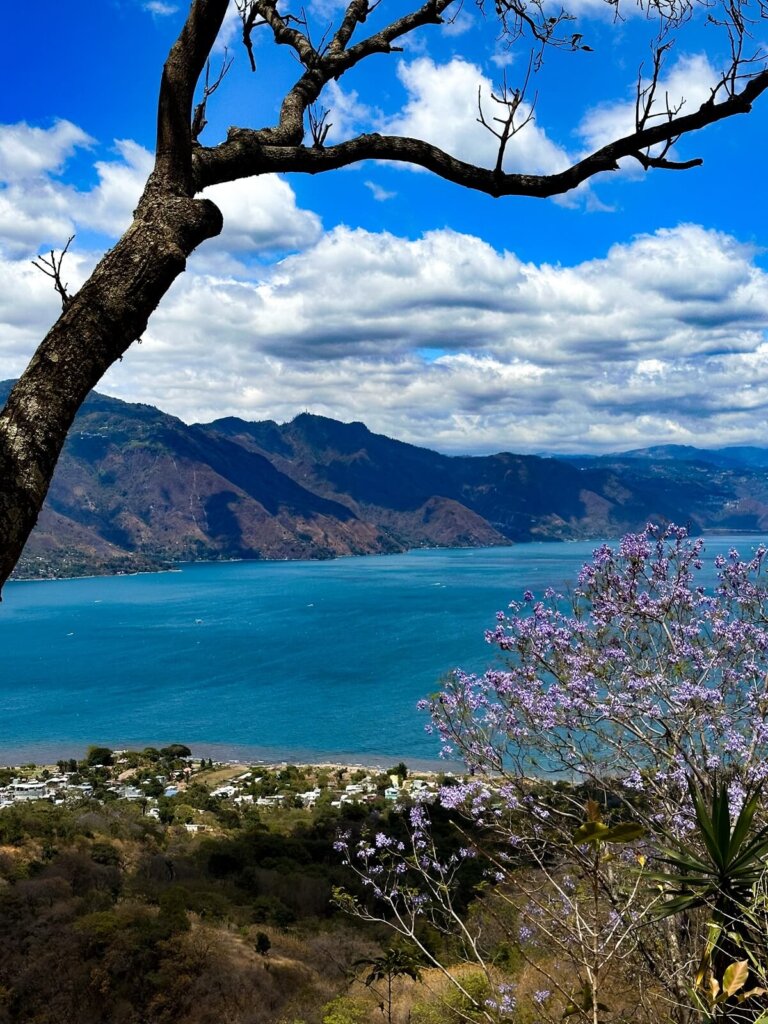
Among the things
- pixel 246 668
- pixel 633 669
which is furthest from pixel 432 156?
pixel 246 668

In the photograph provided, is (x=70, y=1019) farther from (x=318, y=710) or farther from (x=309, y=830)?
(x=318, y=710)

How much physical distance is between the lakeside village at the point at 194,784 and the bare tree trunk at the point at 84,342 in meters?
32.7

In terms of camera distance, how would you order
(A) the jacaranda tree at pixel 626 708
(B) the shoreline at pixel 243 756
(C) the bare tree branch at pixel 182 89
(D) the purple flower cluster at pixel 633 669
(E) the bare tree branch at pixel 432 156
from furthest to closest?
(B) the shoreline at pixel 243 756 < (D) the purple flower cluster at pixel 633 669 < (A) the jacaranda tree at pixel 626 708 < (E) the bare tree branch at pixel 432 156 < (C) the bare tree branch at pixel 182 89

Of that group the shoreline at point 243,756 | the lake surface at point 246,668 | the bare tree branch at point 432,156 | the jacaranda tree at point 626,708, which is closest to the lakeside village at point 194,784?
the shoreline at point 243,756

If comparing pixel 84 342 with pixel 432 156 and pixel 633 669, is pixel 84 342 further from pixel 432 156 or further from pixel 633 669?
pixel 633 669

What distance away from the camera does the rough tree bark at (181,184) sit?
2.13 m

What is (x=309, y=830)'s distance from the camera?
97.0 feet

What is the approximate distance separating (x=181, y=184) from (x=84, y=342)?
0.73 meters

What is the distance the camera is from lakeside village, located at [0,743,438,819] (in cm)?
3775

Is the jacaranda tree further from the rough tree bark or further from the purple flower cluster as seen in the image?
the rough tree bark

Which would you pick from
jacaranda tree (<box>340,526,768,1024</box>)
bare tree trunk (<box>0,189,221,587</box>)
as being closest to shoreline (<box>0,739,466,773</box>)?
jacaranda tree (<box>340,526,768,1024</box>)

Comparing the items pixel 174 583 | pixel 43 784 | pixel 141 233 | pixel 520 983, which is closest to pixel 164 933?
pixel 520 983

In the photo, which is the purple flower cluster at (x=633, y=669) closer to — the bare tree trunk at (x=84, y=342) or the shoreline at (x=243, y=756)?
the bare tree trunk at (x=84, y=342)

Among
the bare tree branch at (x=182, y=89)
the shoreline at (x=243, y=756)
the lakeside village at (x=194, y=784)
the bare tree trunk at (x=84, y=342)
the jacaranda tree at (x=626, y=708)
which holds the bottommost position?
the shoreline at (x=243, y=756)
